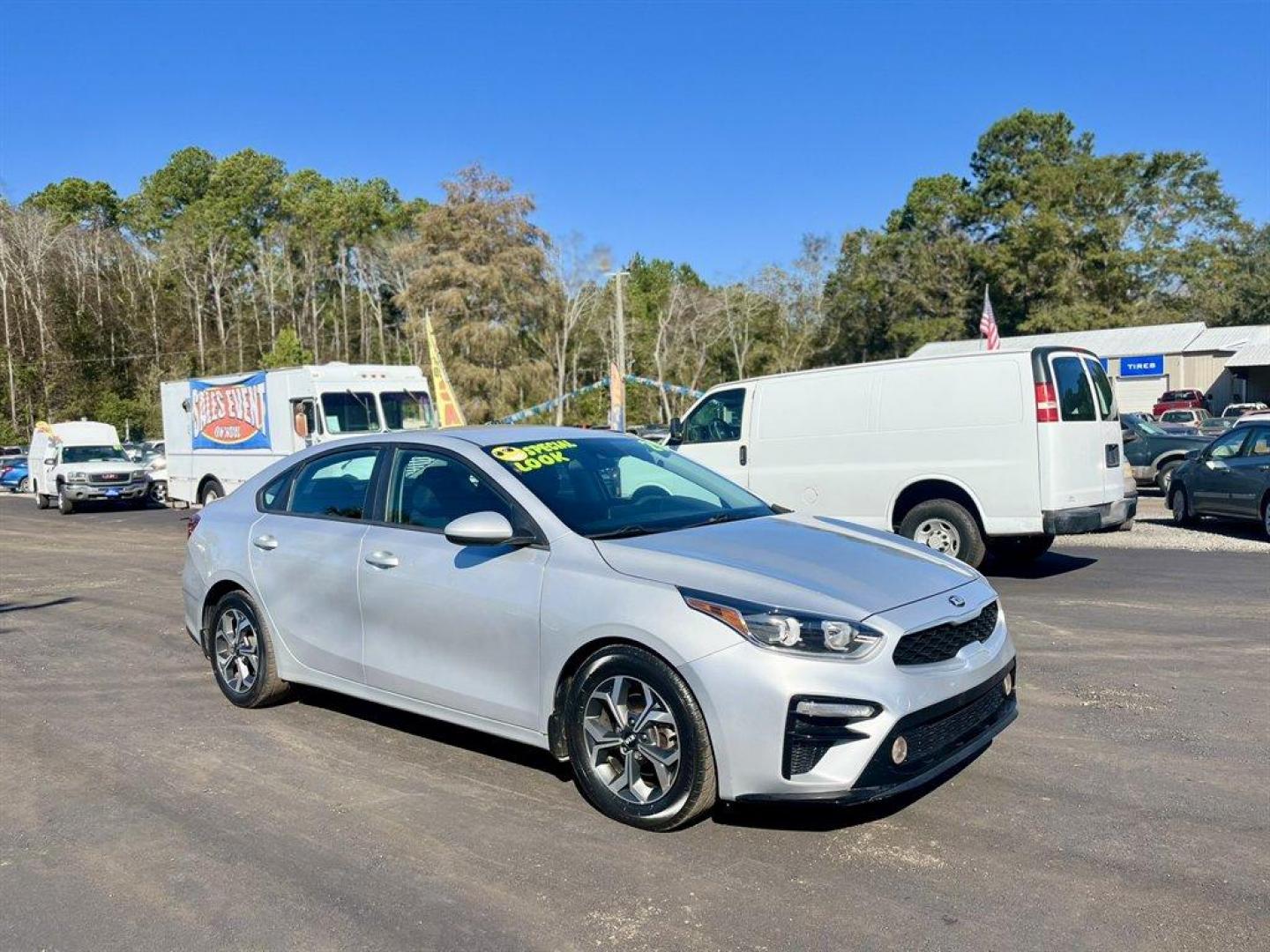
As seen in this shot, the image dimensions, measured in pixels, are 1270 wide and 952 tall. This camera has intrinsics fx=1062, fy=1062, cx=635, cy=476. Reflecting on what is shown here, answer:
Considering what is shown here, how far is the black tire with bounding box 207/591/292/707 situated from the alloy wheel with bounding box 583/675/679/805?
2.47 meters

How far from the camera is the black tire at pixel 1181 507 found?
1434cm

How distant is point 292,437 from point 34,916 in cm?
1529

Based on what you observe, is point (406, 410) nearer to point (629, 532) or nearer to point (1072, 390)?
point (1072, 390)

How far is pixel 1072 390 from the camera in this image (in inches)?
389

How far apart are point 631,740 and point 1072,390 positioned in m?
→ 7.24

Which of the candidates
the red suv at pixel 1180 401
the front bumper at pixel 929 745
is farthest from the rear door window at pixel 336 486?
the red suv at pixel 1180 401

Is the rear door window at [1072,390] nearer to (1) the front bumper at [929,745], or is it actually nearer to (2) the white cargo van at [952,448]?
(2) the white cargo van at [952,448]

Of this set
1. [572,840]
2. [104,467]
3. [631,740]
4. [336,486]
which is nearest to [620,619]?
[631,740]

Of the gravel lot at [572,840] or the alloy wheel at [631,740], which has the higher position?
the alloy wheel at [631,740]

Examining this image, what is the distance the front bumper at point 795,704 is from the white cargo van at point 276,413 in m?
14.9

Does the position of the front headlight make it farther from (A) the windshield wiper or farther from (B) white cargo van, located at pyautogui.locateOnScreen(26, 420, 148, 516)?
(B) white cargo van, located at pyautogui.locateOnScreen(26, 420, 148, 516)

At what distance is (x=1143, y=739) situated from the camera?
529cm

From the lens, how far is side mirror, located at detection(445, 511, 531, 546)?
4594 millimetres

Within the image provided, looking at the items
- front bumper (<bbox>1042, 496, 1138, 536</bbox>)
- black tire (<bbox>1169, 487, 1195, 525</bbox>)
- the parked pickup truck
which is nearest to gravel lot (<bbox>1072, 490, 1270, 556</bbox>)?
black tire (<bbox>1169, 487, 1195, 525</bbox>)
